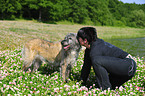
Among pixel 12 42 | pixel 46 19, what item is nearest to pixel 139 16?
pixel 46 19

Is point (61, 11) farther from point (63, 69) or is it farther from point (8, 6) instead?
point (63, 69)

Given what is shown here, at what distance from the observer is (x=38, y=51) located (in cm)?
548

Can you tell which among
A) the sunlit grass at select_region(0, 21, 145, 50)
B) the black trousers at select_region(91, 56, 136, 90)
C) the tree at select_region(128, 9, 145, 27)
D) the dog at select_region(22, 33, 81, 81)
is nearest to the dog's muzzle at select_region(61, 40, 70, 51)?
the dog at select_region(22, 33, 81, 81)

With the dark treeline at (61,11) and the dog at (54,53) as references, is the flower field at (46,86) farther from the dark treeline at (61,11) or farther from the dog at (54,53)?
the dark treeline at (61,11)

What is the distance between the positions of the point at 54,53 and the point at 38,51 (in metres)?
0.60

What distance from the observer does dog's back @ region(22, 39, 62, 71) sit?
17.7 ft

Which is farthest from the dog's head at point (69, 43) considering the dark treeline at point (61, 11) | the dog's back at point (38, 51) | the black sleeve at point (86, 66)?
the dark treeline at point (61, 11)

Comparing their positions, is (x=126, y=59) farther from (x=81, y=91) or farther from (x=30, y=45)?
(x=30, y=45)

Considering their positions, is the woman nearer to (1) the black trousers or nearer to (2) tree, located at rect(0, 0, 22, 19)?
(1) the black trousers

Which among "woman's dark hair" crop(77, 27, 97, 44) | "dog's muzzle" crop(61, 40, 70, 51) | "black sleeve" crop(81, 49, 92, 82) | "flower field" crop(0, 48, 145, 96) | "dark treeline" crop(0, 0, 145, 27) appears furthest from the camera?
"dark treeline" crop(0, 0, 145, 27)

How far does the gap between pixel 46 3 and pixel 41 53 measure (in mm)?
43951

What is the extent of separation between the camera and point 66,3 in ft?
179

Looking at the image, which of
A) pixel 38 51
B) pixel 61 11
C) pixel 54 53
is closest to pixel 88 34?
pixel 54 53

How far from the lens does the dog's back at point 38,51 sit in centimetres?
539
